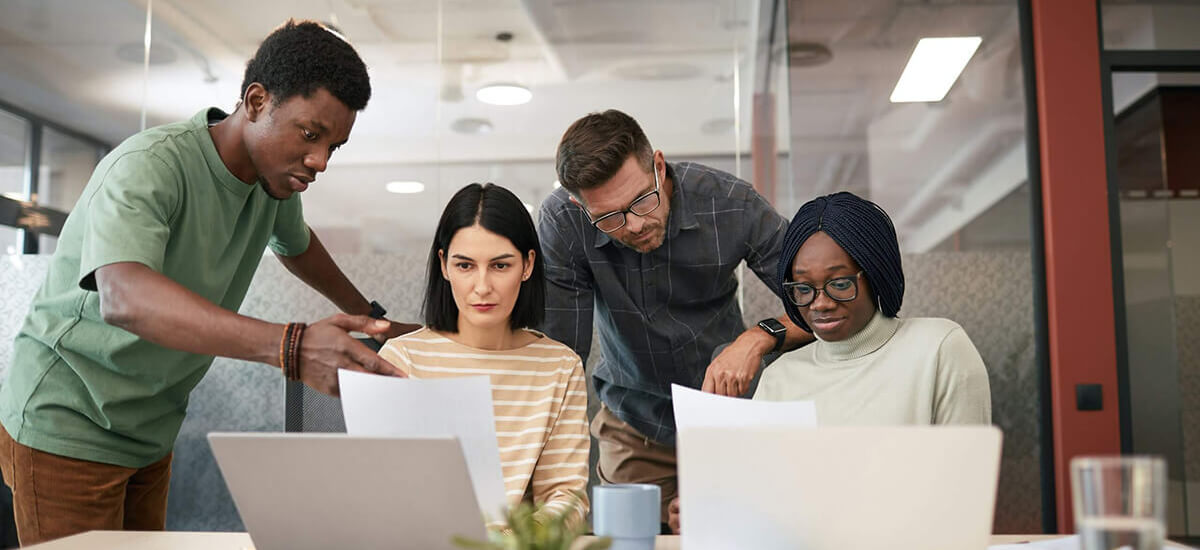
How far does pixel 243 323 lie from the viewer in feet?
4.46

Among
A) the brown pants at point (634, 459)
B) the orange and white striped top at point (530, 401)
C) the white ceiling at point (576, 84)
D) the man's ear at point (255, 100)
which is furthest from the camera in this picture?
the white ceiling at point (576, 84)

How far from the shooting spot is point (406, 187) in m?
2.87

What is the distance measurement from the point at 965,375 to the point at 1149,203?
152 centimetres

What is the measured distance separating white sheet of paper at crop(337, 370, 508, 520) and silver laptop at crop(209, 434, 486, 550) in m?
0.19

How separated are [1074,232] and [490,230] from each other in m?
1.83

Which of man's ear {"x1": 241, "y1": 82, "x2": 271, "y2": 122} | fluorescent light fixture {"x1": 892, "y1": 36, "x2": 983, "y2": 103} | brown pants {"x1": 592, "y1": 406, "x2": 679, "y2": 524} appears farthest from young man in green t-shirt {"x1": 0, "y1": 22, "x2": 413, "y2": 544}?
fluorescent light fixture {"x1": 892, "y1": 36, "x2": 983, "y2": 103}

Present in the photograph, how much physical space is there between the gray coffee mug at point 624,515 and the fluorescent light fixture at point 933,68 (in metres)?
2.07

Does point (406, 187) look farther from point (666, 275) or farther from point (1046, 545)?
point (1046, 545)

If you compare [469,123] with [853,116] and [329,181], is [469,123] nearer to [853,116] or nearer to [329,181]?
[329,181]

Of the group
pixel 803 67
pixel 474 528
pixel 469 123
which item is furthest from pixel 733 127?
pixel 474 528

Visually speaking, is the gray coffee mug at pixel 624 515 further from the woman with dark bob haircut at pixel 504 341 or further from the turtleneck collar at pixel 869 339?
the turtleneck collar at pixel 869 339

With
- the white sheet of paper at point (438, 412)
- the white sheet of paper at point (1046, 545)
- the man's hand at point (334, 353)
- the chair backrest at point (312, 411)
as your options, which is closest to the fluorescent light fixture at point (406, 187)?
the chair backrest at point (312, 411)

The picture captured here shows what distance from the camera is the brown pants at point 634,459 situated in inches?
84.7

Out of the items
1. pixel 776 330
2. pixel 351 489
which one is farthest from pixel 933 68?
pixel 351 489
